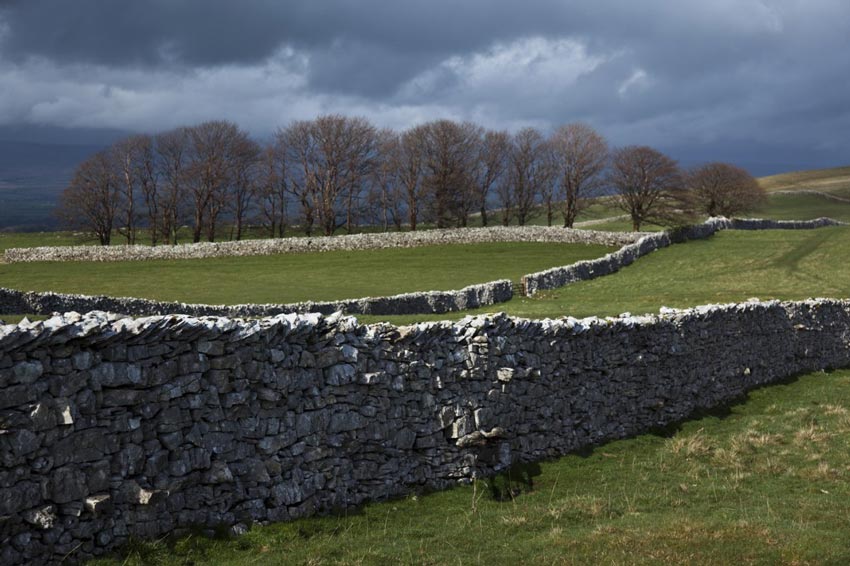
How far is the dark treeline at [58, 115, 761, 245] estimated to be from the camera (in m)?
88.5

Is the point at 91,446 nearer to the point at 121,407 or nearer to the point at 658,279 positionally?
the point at 121,407

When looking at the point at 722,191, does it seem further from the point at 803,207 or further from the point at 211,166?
the point at 211,166

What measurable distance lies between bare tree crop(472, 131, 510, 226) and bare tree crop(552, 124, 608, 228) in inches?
287

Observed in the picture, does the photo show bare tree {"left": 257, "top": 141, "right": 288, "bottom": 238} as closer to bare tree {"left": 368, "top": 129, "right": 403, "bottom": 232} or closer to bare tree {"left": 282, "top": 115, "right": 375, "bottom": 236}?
bare tree {"left": 282, "top": 115, "right": 375, "bottom": 236}

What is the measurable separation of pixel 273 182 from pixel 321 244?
85.1 ft

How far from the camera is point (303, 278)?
51.0 meters

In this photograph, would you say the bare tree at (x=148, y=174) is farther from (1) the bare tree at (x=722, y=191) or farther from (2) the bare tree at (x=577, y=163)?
Result: (1) the bare tree at (x=722, y=191)

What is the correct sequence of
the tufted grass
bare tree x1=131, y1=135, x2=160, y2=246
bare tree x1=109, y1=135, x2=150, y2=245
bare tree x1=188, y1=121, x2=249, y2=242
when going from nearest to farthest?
1. the tufted grass
2. bare tree x1=188, y1=121, x2=249, y2=242
3. bare tree x1=109, y1=135, x2=150, y2=245
4. bare tree x1=131, y1=135, x2=160, y2=246

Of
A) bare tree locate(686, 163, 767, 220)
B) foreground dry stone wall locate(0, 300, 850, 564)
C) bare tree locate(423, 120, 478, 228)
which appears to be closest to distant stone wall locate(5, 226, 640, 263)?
bare tree locate(423, 120, 478, 228)

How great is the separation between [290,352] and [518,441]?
18.3 feet

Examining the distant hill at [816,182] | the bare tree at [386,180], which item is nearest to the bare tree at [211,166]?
the bare tree at [386,180]

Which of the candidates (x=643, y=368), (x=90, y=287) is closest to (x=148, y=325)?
(x=643, y=368)

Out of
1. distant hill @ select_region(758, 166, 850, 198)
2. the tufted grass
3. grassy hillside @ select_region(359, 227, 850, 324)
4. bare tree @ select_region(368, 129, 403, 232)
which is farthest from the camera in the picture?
distant hill @ select_region(758, 166, 850, 198)

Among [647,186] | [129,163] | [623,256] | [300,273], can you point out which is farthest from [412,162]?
[623,256]
